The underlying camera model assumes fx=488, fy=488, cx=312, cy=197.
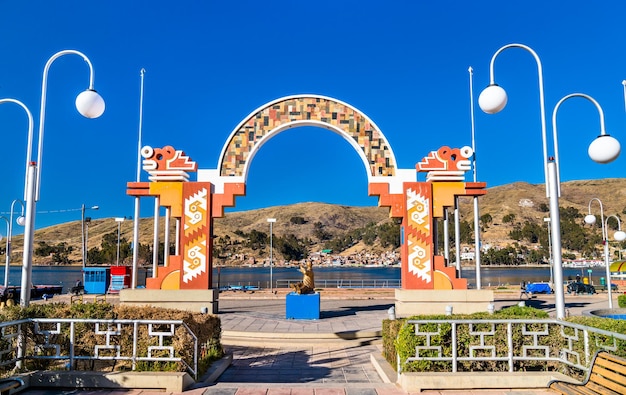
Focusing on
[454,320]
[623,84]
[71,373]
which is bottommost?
[71,373]

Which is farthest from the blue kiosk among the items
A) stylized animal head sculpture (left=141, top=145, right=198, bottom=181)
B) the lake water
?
stylized animal head sculpture (left=141, top=145, right=198, bottom=181)

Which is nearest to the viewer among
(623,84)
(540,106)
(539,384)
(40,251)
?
(539,384)

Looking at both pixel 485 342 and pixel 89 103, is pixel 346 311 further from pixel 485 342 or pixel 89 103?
pixel 89 103

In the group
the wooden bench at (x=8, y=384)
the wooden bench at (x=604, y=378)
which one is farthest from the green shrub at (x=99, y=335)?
the wooden bench at (x=604, y=378)

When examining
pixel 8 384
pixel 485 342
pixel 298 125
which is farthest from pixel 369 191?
pixel 8 384

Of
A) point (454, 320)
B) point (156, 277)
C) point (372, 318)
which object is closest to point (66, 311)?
point (454, 320)

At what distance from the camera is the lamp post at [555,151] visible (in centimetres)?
842

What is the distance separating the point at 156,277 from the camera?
16578 millimetres

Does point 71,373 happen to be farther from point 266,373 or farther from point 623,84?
point 623,84

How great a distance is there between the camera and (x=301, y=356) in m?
11.8

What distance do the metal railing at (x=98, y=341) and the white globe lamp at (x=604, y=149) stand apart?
24.4 feet

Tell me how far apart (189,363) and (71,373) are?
169cm

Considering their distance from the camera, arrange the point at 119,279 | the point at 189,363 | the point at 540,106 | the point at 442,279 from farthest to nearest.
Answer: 1. the point at 119,279
2. the point at 442,279
3. the point at 540,106
4. the point at 189,363

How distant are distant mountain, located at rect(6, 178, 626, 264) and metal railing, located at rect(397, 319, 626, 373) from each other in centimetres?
12716
